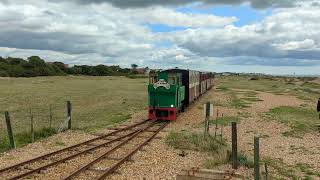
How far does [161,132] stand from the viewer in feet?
73.6

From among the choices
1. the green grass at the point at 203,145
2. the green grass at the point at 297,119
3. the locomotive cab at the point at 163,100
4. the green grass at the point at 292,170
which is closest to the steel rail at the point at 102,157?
the green grass at the point at 203,145

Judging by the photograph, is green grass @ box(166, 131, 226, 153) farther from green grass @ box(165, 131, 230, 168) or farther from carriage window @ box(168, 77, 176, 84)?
carriage window @ box(168, 77, 176, 84)

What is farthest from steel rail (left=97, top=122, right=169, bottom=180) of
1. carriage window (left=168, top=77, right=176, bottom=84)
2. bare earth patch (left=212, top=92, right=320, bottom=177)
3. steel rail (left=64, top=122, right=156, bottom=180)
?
carriage window (left=168, top=77, right=176, bottom=84)

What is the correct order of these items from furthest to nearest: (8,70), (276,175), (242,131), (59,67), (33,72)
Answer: (59,67) → (33,72) → (8,70) → (242,131) → (276,175)

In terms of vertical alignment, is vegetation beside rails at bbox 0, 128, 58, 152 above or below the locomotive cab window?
below

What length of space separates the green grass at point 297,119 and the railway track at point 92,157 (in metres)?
8.93

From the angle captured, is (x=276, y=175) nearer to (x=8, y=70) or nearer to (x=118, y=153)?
(x=118, y=153)

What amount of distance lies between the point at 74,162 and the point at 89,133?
6868 millimetres

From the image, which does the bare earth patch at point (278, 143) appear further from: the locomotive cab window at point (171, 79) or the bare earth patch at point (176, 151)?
the locomotive cab window at point (171, 79)

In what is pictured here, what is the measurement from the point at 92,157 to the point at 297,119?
61.7ft

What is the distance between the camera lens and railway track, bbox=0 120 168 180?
12.8 metres

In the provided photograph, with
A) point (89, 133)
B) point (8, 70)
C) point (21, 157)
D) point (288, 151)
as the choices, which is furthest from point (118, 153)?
point (8, 70)

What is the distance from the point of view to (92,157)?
1551 cm

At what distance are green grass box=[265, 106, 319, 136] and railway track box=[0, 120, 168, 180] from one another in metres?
A: 8.93
